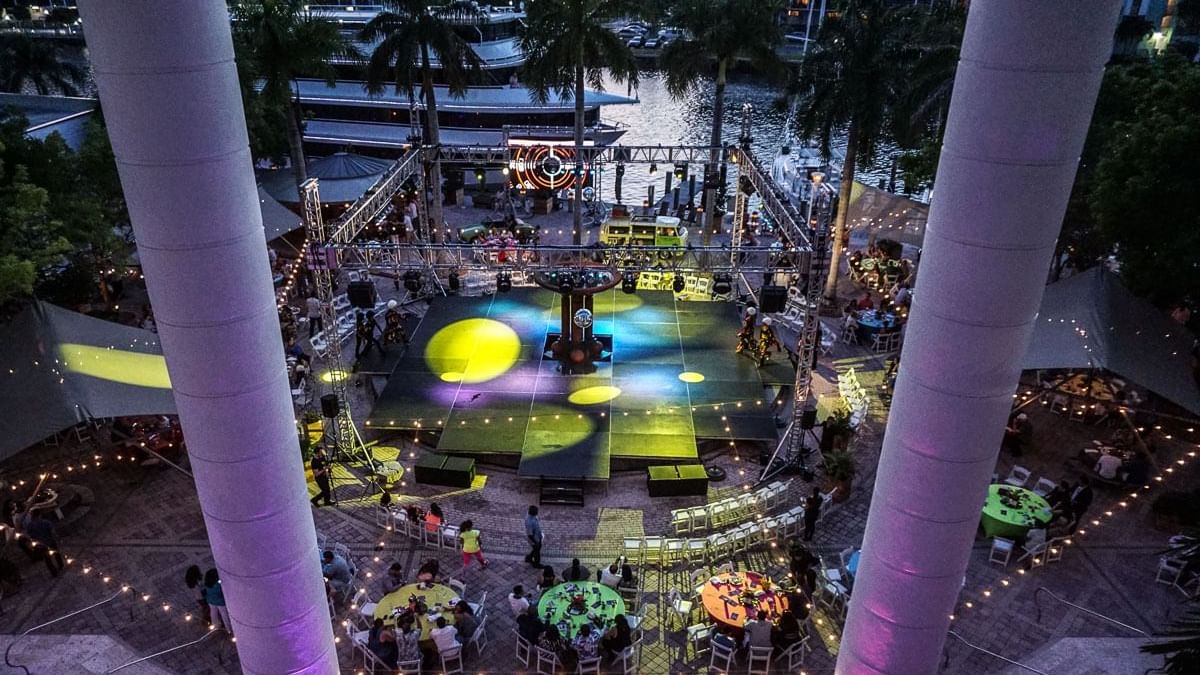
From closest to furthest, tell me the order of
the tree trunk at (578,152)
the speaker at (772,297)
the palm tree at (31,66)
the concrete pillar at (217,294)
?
the concrete pillar at (217,294)
the speaker at (772,297)
the tree trunk at (578,152)
the palm tree at (31,66)

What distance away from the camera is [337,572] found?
1213 cm

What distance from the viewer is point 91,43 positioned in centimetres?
479

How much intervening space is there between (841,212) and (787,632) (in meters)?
15.0

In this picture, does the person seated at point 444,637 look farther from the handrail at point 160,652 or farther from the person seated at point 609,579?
the handrail at point 160,652

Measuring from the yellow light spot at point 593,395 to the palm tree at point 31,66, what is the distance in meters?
33.5

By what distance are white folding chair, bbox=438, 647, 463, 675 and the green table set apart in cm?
894

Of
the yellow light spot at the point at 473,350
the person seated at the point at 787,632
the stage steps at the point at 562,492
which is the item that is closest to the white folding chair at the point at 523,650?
the person seated at the point at 787,632

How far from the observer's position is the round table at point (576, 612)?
35.7ft

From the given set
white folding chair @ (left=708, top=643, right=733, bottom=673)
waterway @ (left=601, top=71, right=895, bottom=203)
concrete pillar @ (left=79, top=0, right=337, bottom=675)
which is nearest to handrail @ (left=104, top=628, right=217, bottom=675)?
concrete pillar @ (left=79, top=0, right=337, bottom=675)

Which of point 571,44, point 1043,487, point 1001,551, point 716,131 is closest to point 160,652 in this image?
point 1001,551

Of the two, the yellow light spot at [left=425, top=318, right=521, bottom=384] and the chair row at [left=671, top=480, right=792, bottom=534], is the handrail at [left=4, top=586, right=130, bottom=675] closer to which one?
the yellow light spot at [left=425, top=318, right=521, bottom=384]

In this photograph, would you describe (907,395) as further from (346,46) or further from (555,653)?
(346,46)

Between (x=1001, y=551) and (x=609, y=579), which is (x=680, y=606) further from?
(x=1001, y=551)

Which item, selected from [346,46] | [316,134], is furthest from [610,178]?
[346,46]
